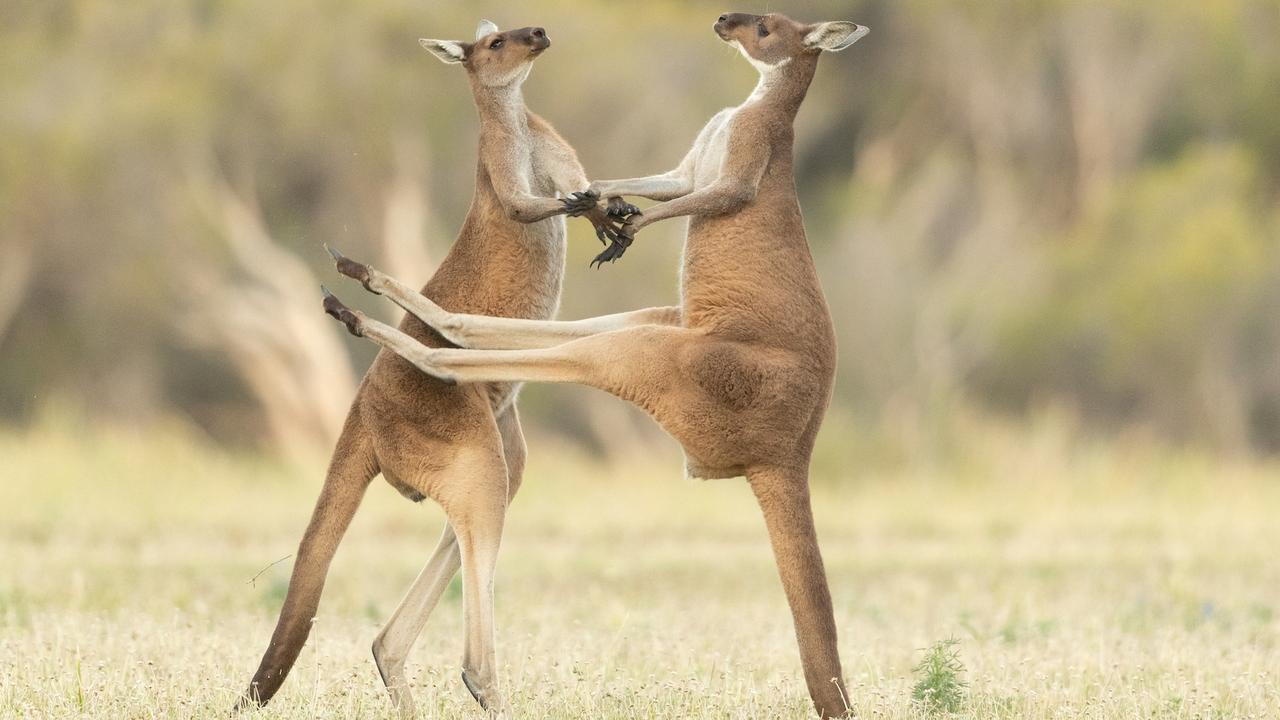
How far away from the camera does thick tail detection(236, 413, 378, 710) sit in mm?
5875

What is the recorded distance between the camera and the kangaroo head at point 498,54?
6.55 m

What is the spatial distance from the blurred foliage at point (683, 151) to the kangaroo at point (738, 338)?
12921mm

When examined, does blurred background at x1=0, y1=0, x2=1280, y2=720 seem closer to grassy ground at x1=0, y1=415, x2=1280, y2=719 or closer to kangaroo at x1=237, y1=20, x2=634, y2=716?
grassy ground at x1=0, y1=415, x2=1280, y2=719

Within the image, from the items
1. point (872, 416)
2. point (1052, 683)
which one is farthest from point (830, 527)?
point (1052, 683)

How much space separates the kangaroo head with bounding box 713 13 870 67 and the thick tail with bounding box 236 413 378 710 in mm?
1863

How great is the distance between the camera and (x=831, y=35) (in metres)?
6.10

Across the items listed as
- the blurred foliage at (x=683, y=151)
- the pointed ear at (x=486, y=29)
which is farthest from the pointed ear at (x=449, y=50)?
the blurred foliage at (x=683, y=151)

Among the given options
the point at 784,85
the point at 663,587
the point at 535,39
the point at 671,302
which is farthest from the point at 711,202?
the point at 671,302

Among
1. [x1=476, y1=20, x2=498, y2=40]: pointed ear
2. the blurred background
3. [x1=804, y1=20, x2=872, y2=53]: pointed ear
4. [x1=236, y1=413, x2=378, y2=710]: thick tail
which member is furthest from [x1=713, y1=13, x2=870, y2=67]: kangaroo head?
the blurred background

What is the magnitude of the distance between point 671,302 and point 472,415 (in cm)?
1313

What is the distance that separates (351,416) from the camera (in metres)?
6.24

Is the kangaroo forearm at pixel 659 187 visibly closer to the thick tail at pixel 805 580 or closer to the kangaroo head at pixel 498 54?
the kangaroo head at pixel 498 54

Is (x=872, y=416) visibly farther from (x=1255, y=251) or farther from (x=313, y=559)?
(x=313, y=559)

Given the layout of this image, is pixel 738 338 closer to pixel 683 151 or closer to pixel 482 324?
pixel 482 324
